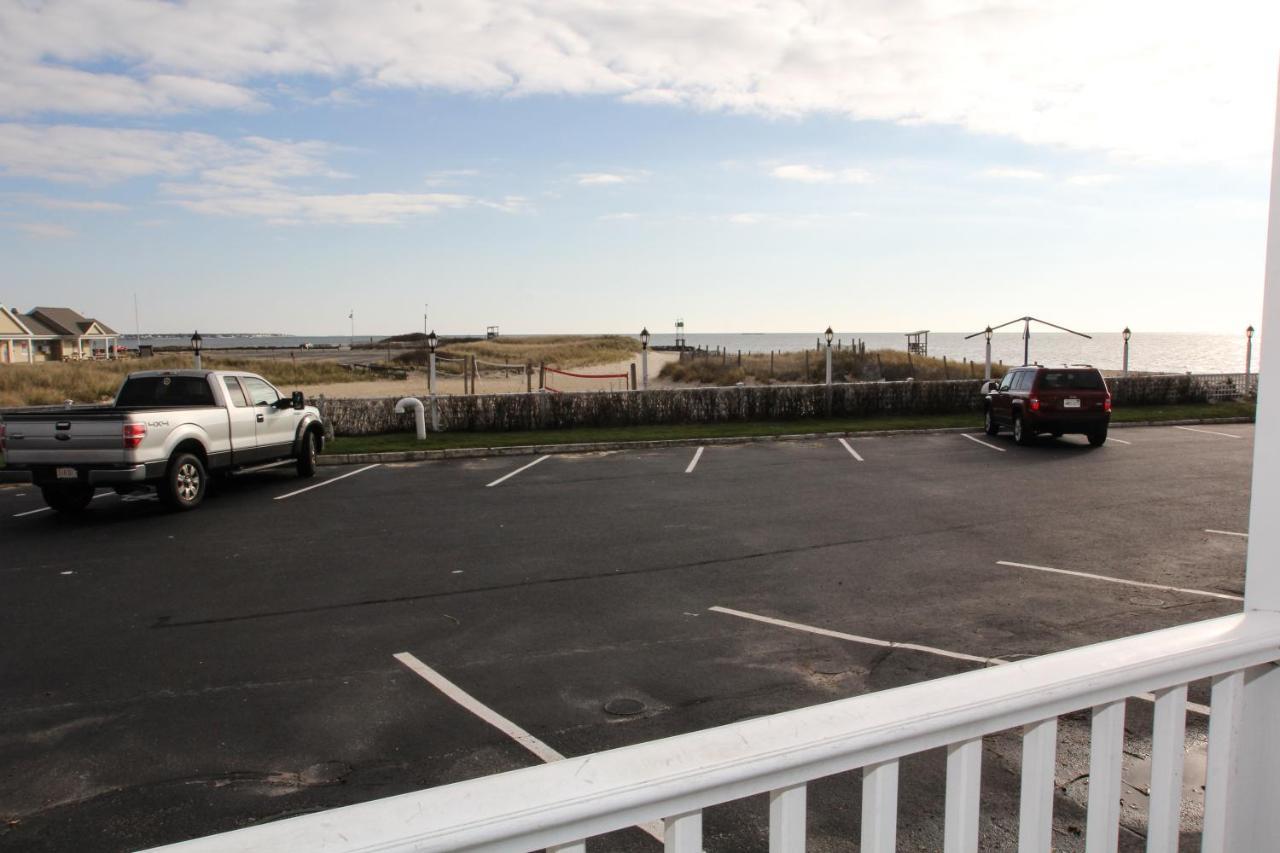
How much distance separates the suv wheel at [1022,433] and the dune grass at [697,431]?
2.22 m

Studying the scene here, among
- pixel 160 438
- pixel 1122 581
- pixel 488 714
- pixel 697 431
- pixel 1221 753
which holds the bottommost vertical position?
pixel 488 714

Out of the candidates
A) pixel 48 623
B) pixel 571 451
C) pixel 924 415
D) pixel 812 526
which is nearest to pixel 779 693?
pixel 812 526

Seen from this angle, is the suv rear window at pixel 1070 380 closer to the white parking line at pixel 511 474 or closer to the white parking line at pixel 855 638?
the white parking line at pixel 511 474

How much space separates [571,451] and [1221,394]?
22.5m

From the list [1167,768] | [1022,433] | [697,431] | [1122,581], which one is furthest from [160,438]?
[1022,433]

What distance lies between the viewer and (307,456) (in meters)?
16.1

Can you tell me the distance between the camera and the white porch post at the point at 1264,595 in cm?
199

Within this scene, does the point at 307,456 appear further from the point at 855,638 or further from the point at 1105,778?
the point at 1105,778

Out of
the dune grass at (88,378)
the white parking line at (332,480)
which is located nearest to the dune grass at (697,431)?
the white parking line at (332,480)

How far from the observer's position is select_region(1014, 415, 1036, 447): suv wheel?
19141mm

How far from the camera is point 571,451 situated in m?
19.2

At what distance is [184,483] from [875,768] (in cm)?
1345

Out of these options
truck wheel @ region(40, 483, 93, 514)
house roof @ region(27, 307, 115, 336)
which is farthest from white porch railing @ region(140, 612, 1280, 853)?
house roof @ region(27, 307, 115, 336)

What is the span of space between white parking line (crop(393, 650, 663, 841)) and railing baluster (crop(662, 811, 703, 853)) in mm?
2910
